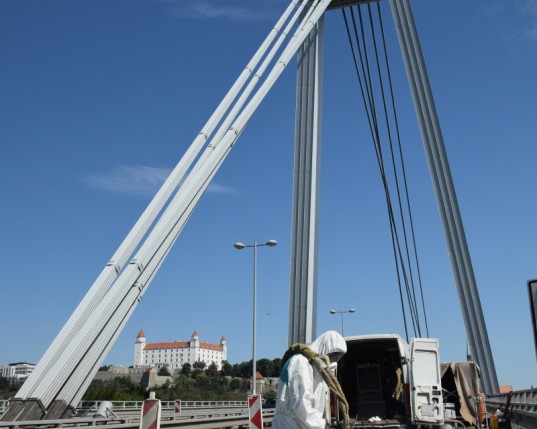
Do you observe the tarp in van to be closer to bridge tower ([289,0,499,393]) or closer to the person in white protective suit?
bridge tower ([289,0,499,393])

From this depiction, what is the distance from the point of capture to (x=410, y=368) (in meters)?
12.5

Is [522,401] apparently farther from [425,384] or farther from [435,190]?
[425,384]

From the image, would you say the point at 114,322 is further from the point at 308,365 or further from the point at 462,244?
the point at 462,244

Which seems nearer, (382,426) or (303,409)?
(303,409)

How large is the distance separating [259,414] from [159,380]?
131m

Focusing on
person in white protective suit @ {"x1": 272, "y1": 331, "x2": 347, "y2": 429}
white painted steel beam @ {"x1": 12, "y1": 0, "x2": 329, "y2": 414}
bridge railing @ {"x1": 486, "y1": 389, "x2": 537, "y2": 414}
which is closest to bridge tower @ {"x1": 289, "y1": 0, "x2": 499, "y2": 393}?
bridge railing @ {"x1": 486, "y1": 389, "x2": 537, "y2": 414}

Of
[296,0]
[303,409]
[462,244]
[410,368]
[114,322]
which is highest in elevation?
[296,0]

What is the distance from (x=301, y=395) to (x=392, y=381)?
34.1 feet

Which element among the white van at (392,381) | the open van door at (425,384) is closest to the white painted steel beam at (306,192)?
the white van at (392,381)

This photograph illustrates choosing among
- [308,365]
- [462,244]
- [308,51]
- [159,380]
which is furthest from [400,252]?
[159,380]

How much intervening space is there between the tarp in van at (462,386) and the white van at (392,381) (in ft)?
12.4

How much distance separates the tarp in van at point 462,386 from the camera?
1680 cm

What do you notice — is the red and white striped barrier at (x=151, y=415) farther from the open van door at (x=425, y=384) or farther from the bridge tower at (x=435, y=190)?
the bridge tower at (x=435, y=190)

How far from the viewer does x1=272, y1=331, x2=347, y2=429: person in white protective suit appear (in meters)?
3.81
